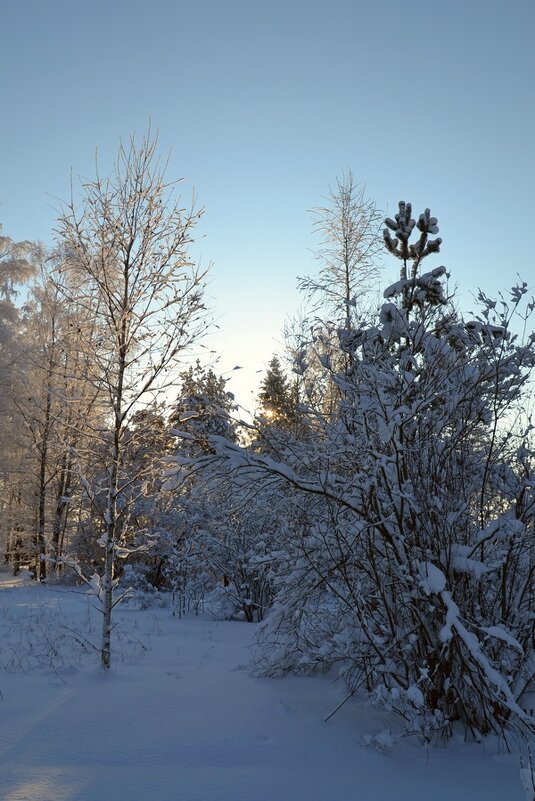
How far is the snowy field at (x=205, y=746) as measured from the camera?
3.01 m

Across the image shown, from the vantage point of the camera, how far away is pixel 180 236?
6.08 meters

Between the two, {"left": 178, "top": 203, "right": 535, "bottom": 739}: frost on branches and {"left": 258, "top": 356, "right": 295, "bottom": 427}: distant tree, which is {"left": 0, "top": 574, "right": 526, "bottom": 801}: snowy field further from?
{"left": 258, "top": 356, "right": 295, "bottom": 427}: distant tree

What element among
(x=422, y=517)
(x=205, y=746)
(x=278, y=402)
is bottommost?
(x=205, y=746)

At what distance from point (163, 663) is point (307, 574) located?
2400mm

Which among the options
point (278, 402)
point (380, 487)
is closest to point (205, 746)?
point (380, 487)

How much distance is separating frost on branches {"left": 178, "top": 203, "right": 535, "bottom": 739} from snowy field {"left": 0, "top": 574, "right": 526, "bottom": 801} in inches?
12.6

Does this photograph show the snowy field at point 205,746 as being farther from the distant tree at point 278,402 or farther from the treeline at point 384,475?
the distant tree at point 278,402

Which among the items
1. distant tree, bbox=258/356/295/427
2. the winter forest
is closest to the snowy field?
the winter forest

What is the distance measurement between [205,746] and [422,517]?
196cm

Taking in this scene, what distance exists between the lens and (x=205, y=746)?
3486 millimetres

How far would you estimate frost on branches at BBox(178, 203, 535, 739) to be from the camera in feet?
12.3

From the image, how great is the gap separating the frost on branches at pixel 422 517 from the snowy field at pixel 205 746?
1.05 ft

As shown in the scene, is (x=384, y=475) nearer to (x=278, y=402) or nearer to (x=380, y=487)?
(x=380, y=487)

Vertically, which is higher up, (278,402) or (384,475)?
(278,402)
